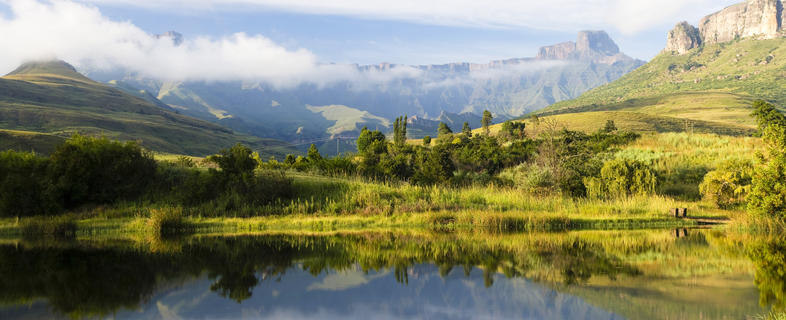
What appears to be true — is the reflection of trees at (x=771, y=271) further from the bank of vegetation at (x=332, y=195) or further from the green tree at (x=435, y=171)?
the green tree at (x=435, y=171)

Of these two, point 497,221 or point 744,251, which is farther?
point 497,221

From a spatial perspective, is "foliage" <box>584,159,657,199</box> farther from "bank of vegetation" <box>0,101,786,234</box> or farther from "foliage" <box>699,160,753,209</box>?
"foliage" <box>699,160,753,209</box>

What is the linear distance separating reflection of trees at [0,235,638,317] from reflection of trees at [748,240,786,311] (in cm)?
265

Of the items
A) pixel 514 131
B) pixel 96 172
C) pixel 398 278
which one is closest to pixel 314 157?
pixel 96 172

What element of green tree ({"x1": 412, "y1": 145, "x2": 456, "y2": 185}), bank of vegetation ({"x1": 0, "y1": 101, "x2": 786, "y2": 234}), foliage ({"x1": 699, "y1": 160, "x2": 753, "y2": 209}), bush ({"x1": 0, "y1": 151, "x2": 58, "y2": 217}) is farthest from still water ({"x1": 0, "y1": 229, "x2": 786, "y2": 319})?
green tree ({"x1": 412, "y1": 145, "x2": 456, "y2": 185})

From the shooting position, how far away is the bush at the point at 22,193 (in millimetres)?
20906

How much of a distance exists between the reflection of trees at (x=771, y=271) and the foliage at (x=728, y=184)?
22.7ft

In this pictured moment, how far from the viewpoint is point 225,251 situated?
1548 cm

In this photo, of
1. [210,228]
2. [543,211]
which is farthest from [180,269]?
[543,211]

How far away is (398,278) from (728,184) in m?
18.6

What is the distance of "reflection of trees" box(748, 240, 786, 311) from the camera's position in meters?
9.98

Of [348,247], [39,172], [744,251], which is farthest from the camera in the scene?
[39,172]

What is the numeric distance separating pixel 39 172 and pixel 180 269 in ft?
44.1

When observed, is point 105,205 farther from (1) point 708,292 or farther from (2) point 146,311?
(1) point 708,292
